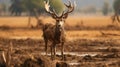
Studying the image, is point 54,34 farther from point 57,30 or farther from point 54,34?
point 57,30

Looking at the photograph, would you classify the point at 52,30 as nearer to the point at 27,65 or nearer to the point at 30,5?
the point at 27,65

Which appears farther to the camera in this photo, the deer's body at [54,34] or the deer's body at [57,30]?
the deer's body at [54,34]

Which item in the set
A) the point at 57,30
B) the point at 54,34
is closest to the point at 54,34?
the point at 54,34

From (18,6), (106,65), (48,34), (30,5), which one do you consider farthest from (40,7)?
(106,65)

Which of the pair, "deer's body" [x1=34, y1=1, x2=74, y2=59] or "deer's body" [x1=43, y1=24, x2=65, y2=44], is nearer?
"deer's body" [x1=34, y1=1, x2=74, y2=59]

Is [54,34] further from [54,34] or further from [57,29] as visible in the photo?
[57,29]

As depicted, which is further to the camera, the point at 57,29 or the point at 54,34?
the point at 54,34

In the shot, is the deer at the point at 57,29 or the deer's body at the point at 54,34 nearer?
the deer at the point at 57,29

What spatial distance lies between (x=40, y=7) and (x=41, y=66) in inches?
2404

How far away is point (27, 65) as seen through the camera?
17.9m

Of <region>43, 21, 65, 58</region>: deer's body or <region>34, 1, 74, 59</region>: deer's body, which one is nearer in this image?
<region>34, 1, 74, 59</region>: deer's body

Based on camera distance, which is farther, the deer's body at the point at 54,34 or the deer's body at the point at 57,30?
the deer's body at the point at 54,34

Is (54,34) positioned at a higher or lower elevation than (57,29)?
lower

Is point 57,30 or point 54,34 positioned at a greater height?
point 57,30
